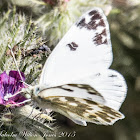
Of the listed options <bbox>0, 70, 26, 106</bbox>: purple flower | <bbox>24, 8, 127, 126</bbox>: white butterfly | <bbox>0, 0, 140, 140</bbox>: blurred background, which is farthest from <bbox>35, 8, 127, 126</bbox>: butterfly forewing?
<bbox>0, 0, 140, 140</bbox>: blurred background

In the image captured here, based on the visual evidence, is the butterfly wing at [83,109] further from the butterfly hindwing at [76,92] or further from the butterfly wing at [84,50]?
the butterfly wing at [84,50]

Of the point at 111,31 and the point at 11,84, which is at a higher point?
the point at 111,31

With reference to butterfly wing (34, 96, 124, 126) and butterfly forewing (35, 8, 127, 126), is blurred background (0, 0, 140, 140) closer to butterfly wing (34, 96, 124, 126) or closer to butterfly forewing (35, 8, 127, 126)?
butterfly forewing (35, 8, 127, 126)

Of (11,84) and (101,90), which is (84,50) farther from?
(11,84)

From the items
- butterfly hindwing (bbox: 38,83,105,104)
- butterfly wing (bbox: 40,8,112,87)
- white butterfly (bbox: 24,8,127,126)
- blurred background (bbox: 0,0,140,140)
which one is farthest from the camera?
blurred background (bbox: 0,0,140,140)

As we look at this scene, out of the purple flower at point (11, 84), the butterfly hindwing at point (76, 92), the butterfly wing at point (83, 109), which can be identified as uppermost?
the purple flower at point (11, 84)

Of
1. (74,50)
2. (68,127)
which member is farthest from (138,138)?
(74,50)

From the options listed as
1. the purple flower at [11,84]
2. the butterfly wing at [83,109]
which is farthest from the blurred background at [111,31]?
the butterfly wing at [83,109]

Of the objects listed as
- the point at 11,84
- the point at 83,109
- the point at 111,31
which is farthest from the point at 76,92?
the point at 111,31
